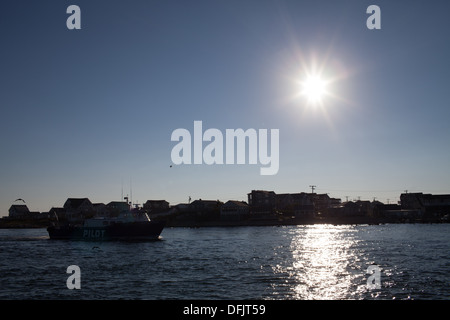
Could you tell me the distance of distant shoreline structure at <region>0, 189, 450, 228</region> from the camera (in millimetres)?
132750

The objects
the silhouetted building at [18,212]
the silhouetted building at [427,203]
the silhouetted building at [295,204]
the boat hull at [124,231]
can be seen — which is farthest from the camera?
the silhouetted building at [18,212]

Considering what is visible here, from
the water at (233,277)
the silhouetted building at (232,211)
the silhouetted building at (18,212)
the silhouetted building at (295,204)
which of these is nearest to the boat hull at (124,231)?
the water at (233,277)

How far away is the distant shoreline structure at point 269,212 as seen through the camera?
133 m

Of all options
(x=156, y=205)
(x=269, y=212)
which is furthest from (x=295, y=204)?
(x=156, y=205)

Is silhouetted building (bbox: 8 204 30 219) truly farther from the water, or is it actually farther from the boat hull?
the water

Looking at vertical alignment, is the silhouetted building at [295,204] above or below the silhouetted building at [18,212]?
above

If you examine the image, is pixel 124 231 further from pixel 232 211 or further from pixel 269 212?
pixel 269 212

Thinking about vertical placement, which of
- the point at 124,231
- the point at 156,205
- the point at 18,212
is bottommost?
the point at 18,212

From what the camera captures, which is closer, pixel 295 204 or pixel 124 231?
pixel 124 231

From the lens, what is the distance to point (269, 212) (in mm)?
135000

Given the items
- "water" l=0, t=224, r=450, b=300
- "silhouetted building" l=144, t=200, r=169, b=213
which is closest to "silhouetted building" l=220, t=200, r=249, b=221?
"silhouetted building" l=144, t=200, r=169, b=213

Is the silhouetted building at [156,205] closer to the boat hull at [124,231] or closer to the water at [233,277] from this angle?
the boat hull at [124,231]

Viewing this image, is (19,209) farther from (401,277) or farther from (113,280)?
(401,277)
